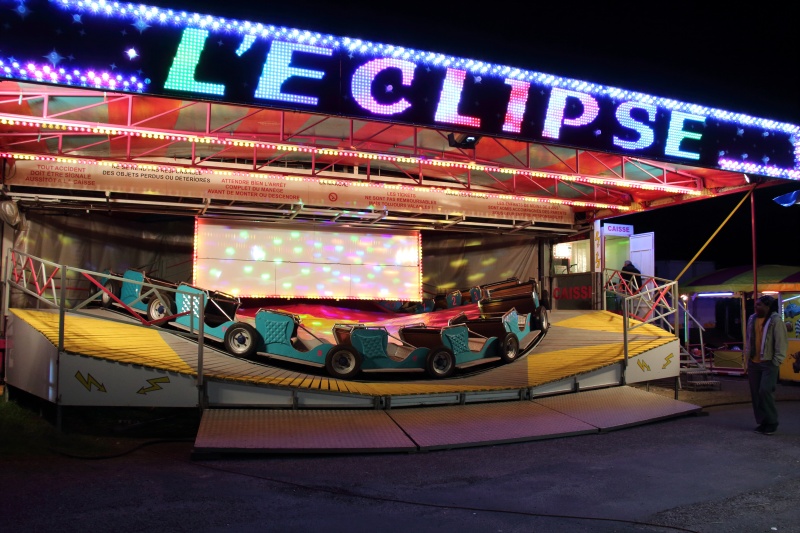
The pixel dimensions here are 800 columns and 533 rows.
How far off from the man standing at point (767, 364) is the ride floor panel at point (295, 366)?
2327mm

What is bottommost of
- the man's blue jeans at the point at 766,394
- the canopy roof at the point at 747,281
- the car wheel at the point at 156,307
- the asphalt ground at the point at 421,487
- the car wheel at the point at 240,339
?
the asphalt ground at the point at 421,487

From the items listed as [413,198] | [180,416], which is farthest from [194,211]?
[180,416]

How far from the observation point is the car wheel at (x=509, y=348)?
10117mm

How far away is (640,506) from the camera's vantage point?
441 centimetres

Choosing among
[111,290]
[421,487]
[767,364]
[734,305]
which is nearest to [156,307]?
[111,290]

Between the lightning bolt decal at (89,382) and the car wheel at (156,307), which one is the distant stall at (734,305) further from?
the lightning bolt decal at (89,382)

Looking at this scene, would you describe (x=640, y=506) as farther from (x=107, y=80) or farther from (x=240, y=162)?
(x=240, y=162)

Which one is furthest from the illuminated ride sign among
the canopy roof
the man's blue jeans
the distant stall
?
the canopy roof

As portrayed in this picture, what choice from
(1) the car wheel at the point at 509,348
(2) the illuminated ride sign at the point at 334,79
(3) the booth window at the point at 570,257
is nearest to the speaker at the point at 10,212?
(2) the illuminated ride sign at the point at 334,79

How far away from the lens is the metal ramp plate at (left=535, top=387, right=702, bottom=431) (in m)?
7.48

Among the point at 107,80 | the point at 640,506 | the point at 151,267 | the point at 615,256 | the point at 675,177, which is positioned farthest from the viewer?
the point at 615,256

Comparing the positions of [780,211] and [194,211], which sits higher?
[780,211]

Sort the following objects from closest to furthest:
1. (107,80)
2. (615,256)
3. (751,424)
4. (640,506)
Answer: (640,506) → (107,80) → (751,424) → (615,256)

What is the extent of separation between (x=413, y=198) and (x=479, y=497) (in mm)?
8901
